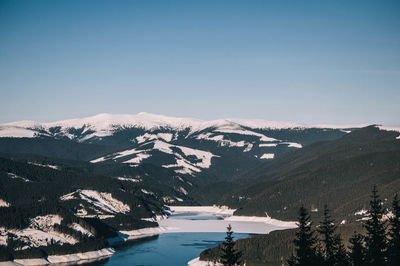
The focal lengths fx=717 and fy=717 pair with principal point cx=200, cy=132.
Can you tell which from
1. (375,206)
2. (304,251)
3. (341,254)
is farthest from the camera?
(375,206)

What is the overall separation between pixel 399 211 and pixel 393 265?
10865 mm

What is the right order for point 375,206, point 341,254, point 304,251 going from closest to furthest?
1. point 304,251
2. point 341,254
3. point 375,206

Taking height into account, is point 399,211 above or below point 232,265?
above

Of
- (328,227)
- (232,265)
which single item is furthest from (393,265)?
(232,265)

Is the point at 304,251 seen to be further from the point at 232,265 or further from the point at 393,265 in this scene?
the point at 393,265

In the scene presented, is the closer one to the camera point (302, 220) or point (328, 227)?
point (302, 220)

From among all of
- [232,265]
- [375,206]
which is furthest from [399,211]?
[232,265]

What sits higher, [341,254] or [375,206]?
[375,206]

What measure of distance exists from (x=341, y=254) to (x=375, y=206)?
48.0ft

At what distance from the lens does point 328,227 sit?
126812mm

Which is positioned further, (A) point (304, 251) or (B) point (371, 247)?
(B) point (371, 247)

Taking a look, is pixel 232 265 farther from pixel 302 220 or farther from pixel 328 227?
pixel 328 227

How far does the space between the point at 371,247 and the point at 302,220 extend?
78.1 feet

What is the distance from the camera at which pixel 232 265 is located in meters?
113
